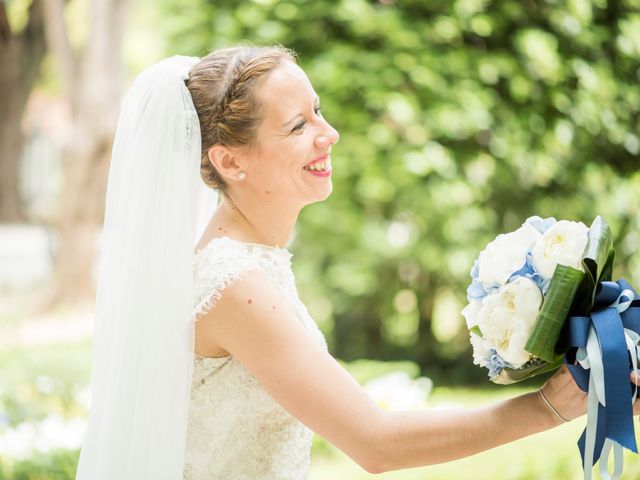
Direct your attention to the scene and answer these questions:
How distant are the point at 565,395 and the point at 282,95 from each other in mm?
1024

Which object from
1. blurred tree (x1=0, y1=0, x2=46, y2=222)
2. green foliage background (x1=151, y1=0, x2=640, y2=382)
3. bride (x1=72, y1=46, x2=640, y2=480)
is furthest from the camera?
blurred tree (x1=0, y1=0, x2=46, y2=222)

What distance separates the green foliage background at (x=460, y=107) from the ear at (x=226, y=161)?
4.20 metres

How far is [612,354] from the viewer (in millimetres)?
1720

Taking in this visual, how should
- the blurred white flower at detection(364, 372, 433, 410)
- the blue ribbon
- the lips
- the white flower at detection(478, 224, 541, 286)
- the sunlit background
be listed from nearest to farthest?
the blue ribbon
the white flower at detection(478, 224, 541, 286)
the lips
the blurred white flower at detection(364, 372, 433, 410)
the sunlit background

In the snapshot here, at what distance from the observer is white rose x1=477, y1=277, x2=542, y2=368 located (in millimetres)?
1757

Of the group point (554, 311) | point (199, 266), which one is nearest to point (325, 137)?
point (199, 266)

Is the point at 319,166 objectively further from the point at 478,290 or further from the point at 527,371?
the point at 527,371

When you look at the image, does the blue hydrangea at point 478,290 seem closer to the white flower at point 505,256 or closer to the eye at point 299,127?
the white flower at point 505,256

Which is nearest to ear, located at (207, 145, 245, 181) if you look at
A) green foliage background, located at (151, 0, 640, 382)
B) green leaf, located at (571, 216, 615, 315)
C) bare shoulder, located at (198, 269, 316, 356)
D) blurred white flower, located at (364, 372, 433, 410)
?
bare shoulder, located at (198, 269, 316, 356)

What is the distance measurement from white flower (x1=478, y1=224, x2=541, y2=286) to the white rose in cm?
5

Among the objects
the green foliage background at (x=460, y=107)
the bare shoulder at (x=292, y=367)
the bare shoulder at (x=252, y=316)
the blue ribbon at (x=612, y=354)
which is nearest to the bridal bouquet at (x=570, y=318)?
the blue ribbon at (x=612, y=354)

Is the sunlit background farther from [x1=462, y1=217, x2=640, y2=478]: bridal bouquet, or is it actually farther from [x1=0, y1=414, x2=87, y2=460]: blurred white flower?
[x1=462, y1=217, x2=640, y2=478]: bridal bouquet

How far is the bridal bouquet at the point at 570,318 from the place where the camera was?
174cm

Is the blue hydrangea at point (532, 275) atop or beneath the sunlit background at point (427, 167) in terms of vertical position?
atop
